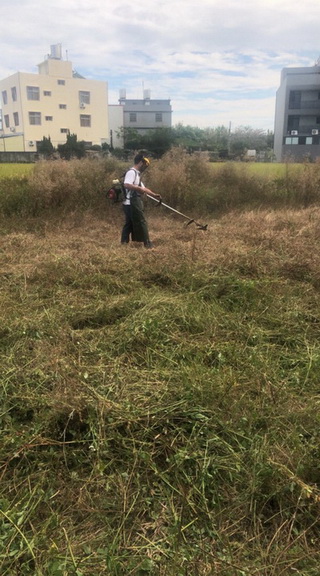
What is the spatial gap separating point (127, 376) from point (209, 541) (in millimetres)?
1115

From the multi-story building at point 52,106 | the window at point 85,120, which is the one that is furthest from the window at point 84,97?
the window at point 85,120

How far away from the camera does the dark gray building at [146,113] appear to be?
184 feet

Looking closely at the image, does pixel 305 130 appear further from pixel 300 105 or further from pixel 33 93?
pixel 33 93

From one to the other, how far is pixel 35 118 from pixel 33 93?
258cm

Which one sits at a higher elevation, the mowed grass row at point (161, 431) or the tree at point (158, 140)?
the tree at point (158, 140)

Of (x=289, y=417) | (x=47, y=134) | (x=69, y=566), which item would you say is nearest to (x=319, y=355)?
(x=289, y=417)

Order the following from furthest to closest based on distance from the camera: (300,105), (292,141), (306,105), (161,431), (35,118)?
(35,118) < (300,105) < (306,105) < (292,141) < (161,431)

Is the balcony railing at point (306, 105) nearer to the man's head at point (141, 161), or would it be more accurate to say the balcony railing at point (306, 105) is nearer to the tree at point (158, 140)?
the tree at point (158, 140)

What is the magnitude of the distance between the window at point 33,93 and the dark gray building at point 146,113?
15234mm

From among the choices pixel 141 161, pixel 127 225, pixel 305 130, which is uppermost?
pixel 305 130

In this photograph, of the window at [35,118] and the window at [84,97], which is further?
the window at [84,97]

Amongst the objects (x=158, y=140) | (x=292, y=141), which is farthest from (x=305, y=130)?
(x=158, y=140)

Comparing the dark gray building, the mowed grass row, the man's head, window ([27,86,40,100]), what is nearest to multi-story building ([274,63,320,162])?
the dark gray building

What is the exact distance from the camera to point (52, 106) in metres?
43.7
